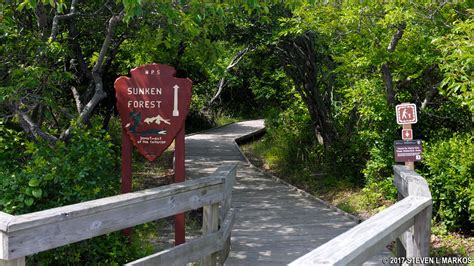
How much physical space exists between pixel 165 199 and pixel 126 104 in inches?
67.1

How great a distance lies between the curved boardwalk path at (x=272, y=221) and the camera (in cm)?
605

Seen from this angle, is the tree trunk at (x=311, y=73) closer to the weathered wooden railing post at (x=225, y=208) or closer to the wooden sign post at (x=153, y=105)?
the wooden sign post at (x=153, y=105)

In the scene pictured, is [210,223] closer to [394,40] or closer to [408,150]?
[408,150]

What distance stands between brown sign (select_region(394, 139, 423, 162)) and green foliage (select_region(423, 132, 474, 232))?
0.83 m

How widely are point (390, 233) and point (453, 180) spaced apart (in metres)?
4.19

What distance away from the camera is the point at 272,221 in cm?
777

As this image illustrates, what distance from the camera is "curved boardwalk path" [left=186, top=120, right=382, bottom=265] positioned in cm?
605

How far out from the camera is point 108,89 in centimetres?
1291

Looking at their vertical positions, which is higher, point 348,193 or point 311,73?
point 311,73

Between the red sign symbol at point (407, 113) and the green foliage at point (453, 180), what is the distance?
2.84 ft

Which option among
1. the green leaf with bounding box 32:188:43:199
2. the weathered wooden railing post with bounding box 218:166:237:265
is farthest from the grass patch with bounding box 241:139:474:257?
the green leaf with bounding box 32:188:43:199

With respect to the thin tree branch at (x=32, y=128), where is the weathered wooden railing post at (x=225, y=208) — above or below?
below

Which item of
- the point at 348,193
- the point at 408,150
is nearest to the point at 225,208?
the point at 408,150

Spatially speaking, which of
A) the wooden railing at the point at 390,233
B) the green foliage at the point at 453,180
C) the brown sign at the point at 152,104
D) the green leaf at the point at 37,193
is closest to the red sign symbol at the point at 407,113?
the green foliage at the point at 453,180
